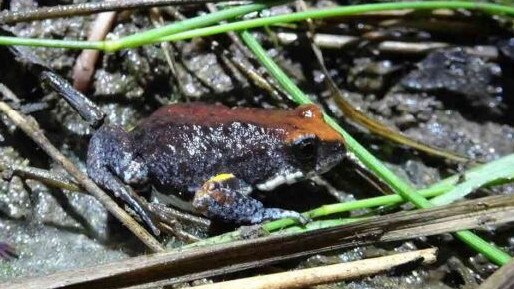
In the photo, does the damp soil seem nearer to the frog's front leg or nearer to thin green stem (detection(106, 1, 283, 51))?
the frog's front leg

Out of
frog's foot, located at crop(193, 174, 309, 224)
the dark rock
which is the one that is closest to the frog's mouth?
frog's foot, located at crop(193, 174, 309, 224)

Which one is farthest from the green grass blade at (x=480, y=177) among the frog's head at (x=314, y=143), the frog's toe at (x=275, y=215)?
the frog's toe at (x=275, y=215)

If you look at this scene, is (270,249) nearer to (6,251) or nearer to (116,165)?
(116,165)

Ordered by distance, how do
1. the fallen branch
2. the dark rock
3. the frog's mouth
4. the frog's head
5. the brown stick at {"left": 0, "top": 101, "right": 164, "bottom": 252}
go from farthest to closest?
1. the dark rock
2. the frog's mouth
3. the frog's head
4. the brown stick at {"left": 0, "top": 101, "right": 164, "bottom": 252}
5. the fallen branch

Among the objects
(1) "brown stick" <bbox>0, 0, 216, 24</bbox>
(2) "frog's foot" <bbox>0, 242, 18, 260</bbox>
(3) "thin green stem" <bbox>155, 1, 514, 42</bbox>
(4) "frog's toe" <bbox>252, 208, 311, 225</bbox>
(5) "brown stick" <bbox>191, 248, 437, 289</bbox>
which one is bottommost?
(2) "frog's foot" <bbox>0, 242, 18, 260</bbox>

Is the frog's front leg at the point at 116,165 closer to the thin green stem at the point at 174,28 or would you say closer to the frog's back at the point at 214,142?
the frog's back at the point at 214,142

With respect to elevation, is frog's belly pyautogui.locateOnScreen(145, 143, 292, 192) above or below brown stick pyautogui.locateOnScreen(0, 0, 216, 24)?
below

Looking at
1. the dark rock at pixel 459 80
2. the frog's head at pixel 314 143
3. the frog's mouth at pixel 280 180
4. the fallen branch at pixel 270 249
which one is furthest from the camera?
the dark rock at pixel 459 80
